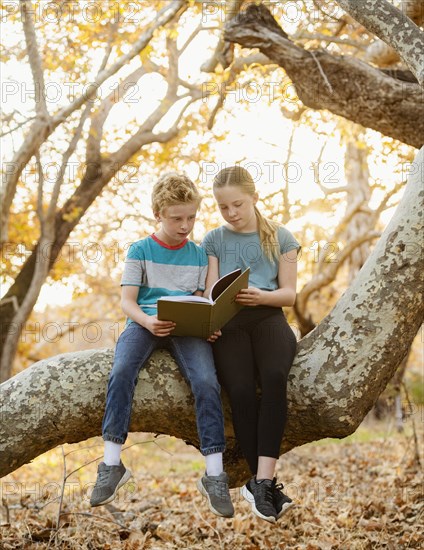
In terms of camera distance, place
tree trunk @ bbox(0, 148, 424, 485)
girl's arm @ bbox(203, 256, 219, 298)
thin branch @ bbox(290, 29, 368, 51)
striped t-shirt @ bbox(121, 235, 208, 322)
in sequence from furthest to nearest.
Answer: thin branch @ bbox(290, 29, 368, 51) → girl's arm @ bbox(203, 256, 219, 298) → striped t-shirt @ bbox(121, 235, 208, 322) → tree trunk @ bbox(0, 148, 424, 485)

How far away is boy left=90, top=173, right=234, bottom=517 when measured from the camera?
3191 millimetres

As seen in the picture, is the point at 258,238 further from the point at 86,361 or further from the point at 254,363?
the point at 86,361

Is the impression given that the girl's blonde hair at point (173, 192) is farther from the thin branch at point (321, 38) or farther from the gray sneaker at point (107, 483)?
the thin branch at point (321, 38)

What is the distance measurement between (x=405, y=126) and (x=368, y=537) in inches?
129

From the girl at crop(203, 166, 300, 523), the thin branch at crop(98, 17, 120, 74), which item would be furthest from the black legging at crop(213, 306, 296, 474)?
the thin branch at crop(98, 17, 120, 74)

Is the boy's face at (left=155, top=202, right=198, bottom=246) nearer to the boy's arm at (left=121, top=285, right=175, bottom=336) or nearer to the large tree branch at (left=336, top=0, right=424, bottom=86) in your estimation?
the boy's arm at (left=121, top=285, right=175, bottom=336)

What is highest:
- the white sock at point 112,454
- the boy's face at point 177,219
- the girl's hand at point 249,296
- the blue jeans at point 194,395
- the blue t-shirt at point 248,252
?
the boy's face at point 177,219

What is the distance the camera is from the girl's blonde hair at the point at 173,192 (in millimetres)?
3531

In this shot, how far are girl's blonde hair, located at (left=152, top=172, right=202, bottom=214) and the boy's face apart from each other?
2 cm

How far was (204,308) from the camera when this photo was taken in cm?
314

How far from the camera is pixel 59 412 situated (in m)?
3.35

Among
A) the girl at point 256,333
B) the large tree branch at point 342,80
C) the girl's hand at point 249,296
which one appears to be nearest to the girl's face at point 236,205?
the girl at point 256,333

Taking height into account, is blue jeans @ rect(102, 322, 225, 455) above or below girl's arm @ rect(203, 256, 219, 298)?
below

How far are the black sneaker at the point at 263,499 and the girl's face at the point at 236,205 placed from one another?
150 centimetres
